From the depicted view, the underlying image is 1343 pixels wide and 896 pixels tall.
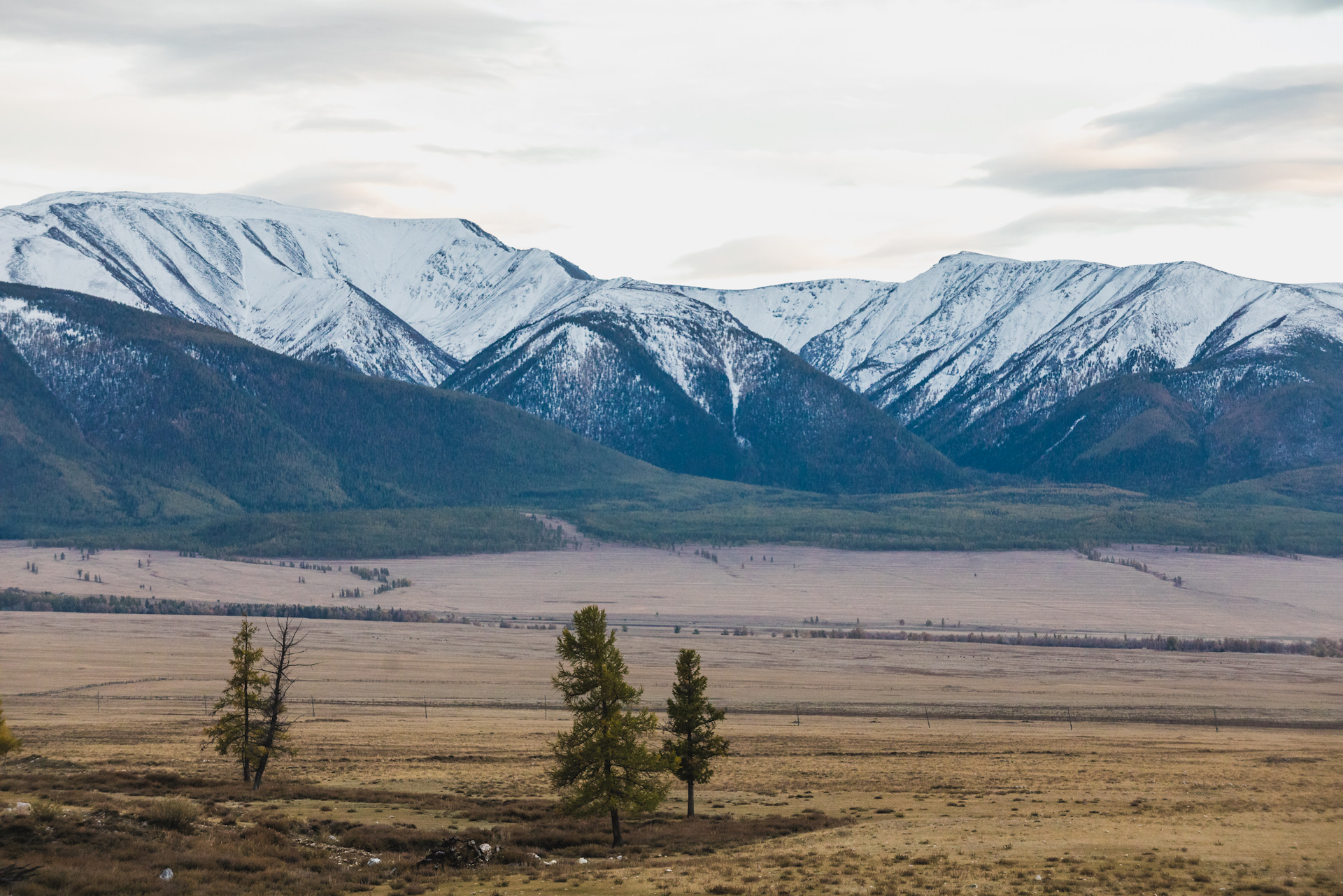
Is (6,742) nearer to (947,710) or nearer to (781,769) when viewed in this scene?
(781,769)

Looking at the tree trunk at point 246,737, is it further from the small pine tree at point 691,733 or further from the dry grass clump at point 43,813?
the small pine tree at point 691,733

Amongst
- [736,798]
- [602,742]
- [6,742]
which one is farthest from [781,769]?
[6,742]

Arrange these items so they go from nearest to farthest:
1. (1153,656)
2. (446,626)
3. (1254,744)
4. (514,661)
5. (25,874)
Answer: (25,874) < (1254,744) < (514,661) < (1153,656) < (446,626)

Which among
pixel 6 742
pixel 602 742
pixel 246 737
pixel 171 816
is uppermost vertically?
pixel 602 742

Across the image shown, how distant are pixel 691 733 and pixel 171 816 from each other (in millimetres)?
21742

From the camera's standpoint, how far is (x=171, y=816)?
4538 cm

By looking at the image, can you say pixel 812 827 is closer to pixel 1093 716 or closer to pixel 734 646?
pixel 1093 716

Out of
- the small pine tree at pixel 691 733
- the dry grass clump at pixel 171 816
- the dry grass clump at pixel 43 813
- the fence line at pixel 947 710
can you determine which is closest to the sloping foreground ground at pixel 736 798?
the dry grass clump at pixel 43 813

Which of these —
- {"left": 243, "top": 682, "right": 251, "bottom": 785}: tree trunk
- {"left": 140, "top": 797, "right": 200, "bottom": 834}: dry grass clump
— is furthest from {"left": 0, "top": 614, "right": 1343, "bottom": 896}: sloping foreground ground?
{"left": 243, "top": 682, "right": 251, "bottom": 785}: tree trunk

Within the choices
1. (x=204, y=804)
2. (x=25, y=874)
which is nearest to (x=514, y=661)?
(x=204, y=804)

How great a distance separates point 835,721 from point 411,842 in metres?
60.5

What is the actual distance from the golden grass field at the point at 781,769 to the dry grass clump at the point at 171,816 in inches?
25.0

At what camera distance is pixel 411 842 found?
4681 cm

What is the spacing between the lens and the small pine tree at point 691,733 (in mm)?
57594
